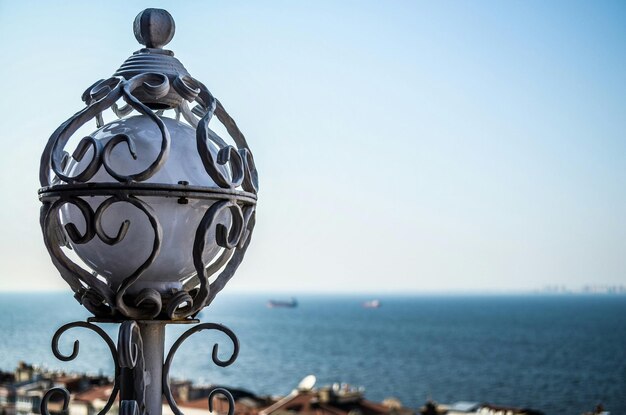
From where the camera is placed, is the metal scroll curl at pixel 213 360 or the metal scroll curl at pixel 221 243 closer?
the metal scroll curl at pixel 221 243

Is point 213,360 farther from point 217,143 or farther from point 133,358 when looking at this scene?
point 217,143

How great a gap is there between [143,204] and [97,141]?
20 cm

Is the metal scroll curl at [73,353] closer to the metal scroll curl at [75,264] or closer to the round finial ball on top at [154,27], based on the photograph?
the metal scroll curl at [75,264]

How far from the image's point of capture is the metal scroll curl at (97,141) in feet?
8.04

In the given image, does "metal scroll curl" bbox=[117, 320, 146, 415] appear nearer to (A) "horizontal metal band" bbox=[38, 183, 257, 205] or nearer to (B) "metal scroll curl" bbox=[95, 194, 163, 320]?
(B) "metal scroll curl" bbox=[95, 194, 163, 320]

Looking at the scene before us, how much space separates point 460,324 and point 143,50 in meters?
152

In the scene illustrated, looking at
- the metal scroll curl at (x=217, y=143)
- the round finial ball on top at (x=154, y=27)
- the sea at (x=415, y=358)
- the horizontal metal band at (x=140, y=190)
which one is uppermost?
the round finial ball on top at (x=154, y=27)

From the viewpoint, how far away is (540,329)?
141 metres

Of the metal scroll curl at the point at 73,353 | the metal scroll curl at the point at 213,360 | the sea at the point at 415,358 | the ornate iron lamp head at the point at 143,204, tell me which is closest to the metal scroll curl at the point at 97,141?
the ornate iron lamp head at the point at 143,204

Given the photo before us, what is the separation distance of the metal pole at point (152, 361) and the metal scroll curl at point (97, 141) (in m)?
0.43

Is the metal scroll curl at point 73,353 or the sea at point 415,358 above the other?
the metal scroll curl at point 73,353

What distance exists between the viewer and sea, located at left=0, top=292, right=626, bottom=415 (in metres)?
78.1

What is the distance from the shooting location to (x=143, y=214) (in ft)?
8.27

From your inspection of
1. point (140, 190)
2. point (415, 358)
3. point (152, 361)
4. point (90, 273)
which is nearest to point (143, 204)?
point (140, 190)
